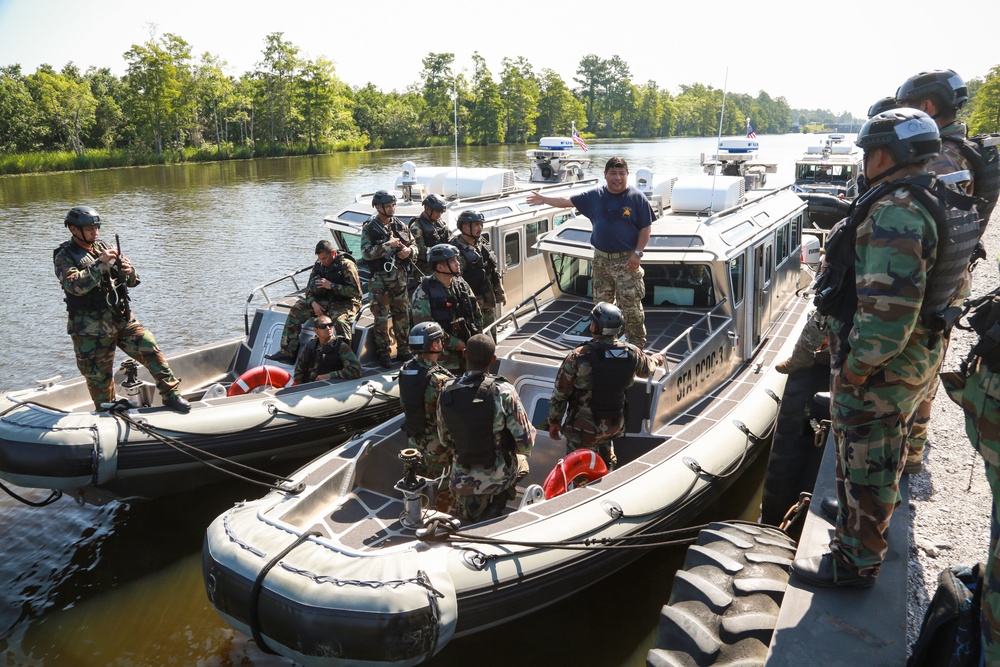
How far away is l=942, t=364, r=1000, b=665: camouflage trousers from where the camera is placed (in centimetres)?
223

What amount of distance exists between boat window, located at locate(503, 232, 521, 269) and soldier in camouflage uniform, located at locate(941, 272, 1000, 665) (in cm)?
777

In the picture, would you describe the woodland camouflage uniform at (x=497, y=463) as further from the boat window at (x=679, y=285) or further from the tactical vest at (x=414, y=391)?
the boat window at (x=679, y=285)

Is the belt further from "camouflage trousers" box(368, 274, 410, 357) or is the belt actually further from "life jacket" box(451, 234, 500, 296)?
"camouflage trousers" box(368, 274, 410, 357)

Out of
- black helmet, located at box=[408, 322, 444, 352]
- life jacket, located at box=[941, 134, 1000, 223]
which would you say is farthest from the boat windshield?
black helmet, located at box=[408, 322, 444, 352]

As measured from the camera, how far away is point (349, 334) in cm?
747

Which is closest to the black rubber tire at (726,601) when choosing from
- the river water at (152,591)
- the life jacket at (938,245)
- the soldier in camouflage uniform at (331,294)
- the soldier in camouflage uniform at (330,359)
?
the life jacket at (938,245)

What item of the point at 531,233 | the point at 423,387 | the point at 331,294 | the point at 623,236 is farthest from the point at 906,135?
the point at 531,233

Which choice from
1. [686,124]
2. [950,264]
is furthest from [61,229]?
[686,124]

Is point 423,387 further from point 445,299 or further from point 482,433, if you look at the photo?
point 445,299

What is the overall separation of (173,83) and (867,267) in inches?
2172

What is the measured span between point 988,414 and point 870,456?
68 centimetres

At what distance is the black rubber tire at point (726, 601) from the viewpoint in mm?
3020

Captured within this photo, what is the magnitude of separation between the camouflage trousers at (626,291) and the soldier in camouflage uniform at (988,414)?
12.8 ft

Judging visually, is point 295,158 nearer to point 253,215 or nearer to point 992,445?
point 253,215
